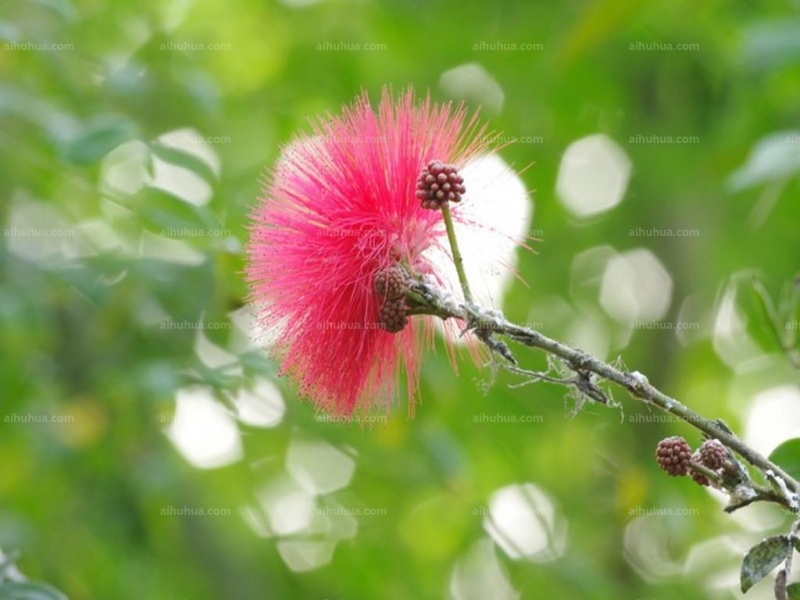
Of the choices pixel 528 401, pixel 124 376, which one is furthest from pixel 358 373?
pixel 528 401

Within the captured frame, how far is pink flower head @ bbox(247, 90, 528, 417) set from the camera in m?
2.10

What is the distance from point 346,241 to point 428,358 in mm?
1693

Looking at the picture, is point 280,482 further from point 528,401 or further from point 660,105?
point 660,105

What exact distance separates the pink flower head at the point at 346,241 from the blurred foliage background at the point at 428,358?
49.7 inches

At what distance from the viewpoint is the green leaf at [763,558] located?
4.91ft

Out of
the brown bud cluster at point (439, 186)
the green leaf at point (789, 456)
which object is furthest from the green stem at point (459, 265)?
the green leaf at point (789, 456)

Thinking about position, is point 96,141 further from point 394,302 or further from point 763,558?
point 763,558

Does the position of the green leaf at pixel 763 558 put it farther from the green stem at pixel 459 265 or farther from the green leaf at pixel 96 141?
the green leaf at pixel 96 141

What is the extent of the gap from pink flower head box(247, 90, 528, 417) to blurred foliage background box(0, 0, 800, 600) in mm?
1263

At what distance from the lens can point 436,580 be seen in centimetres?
558

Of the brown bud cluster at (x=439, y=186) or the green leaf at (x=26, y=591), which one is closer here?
the brown bud cluster at (x=439, y=186)

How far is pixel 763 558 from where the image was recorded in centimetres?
151

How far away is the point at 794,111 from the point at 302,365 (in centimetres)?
394

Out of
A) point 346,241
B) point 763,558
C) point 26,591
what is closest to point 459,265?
point 346,241
